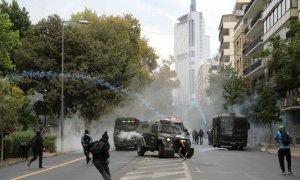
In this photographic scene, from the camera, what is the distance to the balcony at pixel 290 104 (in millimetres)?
47606

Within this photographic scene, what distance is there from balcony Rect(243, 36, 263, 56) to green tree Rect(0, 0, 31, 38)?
25.9 m

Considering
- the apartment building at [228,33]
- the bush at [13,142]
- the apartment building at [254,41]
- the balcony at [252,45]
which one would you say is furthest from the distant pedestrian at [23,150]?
the apartment building at [228,33]

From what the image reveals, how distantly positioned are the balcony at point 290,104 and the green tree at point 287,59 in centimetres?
1651

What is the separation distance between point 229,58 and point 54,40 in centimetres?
5749

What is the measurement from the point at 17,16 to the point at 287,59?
34.7 metres

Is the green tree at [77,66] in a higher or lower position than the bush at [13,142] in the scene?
higher

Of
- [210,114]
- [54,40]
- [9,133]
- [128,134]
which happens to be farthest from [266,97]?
[210,114]

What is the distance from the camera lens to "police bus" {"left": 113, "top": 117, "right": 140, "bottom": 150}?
42125 mm

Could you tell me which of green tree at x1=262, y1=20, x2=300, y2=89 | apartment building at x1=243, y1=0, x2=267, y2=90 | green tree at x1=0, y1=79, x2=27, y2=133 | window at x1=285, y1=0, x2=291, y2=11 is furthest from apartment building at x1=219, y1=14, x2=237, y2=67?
green tree at x1=0, y1=79, x2=27, y2=133

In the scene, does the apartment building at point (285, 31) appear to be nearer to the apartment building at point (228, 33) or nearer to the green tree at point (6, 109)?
the green tree at point (6, 109)

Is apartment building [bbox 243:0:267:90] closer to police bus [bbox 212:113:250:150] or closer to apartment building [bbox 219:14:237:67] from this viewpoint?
police bus [bbox 212:113:250:150]

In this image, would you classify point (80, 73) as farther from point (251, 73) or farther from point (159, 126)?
point (251, 73)

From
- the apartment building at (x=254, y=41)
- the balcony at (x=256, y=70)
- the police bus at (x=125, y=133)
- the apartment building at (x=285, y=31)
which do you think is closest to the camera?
the police bus at (x=125, y=133)

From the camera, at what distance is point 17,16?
55906 mm
